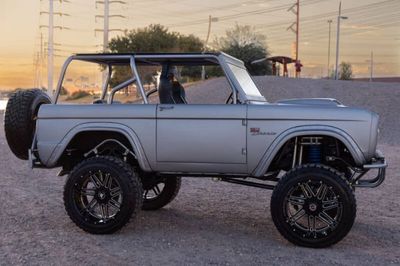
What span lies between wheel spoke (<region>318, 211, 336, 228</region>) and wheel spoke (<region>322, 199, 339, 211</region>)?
7 cm

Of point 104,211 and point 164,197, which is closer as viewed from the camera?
point 104,211

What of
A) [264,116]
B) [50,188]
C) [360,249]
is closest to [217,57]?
[264,116]

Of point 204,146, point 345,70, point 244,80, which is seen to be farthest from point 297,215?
point 345,70

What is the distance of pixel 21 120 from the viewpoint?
761 centimetres

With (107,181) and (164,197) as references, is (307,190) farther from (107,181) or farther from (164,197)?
(164,197)

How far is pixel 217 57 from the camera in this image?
7.35m

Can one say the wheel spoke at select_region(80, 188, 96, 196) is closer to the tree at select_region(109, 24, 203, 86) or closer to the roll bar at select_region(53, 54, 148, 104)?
the roll bar at select_region(53, 54, 148, 104)

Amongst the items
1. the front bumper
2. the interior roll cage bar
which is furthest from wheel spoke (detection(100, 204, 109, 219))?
the front bumper

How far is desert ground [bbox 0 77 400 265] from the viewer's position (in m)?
6.21

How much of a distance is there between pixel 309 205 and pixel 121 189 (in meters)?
2.18

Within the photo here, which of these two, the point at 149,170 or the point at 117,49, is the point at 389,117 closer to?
the point at 149,170

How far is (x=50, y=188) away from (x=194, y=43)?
5965cm

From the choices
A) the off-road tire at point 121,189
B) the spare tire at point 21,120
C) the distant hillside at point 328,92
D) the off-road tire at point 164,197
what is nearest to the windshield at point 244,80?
the off-road tire at point 121,189

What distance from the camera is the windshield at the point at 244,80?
24.5 feet
